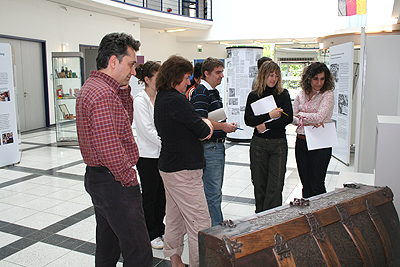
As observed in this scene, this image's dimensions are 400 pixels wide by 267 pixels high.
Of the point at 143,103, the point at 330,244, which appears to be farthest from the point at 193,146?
the point at 330,244

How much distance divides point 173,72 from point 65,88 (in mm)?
6731

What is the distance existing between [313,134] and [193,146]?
54.9 inches

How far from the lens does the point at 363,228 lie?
6.13ft

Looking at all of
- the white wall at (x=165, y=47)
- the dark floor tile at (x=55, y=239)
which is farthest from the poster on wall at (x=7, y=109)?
the white wall at (x=165, y=47)

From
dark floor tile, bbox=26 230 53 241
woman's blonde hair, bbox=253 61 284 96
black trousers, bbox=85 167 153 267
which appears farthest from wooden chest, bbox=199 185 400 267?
dark floor tile, bbox=26 230 53 241

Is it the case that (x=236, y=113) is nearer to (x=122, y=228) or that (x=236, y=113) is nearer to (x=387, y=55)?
(x=387, y=55)

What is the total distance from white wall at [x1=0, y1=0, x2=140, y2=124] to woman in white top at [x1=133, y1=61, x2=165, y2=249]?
8177mm

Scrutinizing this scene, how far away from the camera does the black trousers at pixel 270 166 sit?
305 centimetres

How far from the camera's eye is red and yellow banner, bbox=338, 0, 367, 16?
8359mm

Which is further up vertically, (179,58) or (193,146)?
(179,58)

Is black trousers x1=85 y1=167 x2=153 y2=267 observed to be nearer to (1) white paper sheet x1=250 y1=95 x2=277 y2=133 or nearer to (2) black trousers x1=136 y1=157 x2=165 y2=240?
(2) black trousers x1=136 y1=157 x2=165 y2=240

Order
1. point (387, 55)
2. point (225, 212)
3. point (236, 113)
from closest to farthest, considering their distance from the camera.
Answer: point (225, 212), point (387, 55), point (236, 113)

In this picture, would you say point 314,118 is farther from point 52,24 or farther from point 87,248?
point 52,24

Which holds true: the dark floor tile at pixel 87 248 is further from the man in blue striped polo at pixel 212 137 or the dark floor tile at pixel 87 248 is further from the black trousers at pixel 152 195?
the man in blue striped polo at pixel 212 137
